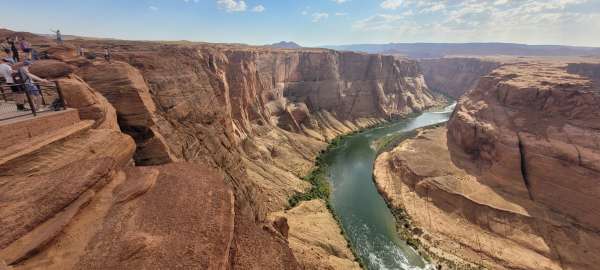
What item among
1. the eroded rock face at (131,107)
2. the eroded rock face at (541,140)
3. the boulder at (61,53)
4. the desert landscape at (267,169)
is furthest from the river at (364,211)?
the boulder at (61,53)

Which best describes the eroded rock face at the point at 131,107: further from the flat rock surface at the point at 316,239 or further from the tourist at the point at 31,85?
the flat rock surface at the point at 316,239

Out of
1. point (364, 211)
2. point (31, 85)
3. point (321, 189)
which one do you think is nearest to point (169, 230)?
point (31, 85)

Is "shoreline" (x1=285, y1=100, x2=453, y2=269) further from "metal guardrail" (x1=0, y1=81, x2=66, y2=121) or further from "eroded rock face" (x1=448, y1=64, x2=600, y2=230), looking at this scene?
"metal guardrail" (x1=0, y1=81, x2=66, y2=121)

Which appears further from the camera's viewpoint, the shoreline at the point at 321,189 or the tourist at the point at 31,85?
the shoreline at the point at 321,189

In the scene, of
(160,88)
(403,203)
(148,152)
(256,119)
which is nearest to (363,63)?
(256,119)

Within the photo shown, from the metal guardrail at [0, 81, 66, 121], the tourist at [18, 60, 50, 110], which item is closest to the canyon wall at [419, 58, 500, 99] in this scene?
the metal guardrail at [0, 81, 66, 121]

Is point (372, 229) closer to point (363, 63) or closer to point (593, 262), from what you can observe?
point (593, 262)
